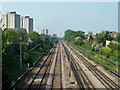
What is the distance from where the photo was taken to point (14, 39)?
2998cm

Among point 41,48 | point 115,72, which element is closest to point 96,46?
point 41,48

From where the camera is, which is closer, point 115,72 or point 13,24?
point 115,72

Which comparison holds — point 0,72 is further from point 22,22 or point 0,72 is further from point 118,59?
point 22,22

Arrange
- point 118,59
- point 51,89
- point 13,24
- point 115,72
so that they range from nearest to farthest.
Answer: point 51,89 < point 115,72 < point 118,59 < point 13,24

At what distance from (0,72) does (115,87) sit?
10.8 m

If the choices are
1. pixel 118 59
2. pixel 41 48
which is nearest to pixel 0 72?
pixel 118 59

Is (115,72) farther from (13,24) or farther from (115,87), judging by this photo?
(13,24)

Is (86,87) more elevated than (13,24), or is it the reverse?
(13,24)

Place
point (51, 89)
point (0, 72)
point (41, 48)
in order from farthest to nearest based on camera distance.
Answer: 1. point (41, 48)
2. point (51, 89)
3. point (0, 72)

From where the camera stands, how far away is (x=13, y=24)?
7475 centimetres

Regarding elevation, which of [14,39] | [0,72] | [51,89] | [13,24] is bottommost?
[51,89]

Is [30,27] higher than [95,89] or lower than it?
higher

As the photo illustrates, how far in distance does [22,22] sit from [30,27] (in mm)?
7334

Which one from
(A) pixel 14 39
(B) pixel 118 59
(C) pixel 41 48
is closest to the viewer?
(B) pixel 118 59
